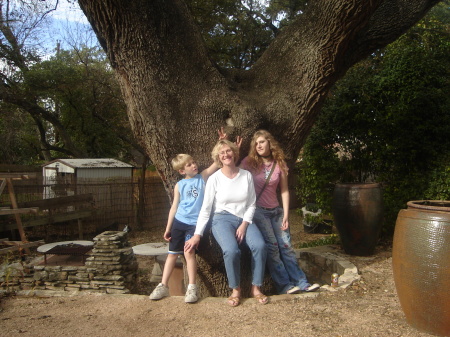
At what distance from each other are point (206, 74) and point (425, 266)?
3.08m

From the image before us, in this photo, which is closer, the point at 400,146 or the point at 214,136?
the point at 214,136

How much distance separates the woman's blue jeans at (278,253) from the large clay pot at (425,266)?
4.42 feet

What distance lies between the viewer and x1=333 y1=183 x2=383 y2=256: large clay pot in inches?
228

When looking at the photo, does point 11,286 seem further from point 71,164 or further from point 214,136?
point 71,164

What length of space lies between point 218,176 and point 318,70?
1.77 meters

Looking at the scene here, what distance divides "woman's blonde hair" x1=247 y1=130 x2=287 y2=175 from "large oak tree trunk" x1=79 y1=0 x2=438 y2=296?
0.70ft

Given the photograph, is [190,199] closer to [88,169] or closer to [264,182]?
[264,182]

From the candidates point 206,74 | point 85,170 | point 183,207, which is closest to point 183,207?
point 183,207

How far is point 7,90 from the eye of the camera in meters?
14.6

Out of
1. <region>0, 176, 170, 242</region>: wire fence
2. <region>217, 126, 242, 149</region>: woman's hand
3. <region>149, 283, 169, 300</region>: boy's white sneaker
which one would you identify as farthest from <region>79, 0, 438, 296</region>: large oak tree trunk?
<region>0, 176, 170, 242</region>: wire fence

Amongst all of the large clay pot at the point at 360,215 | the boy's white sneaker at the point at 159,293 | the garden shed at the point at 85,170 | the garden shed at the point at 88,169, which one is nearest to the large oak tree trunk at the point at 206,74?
the boy's white sneaker at the point at 159,293

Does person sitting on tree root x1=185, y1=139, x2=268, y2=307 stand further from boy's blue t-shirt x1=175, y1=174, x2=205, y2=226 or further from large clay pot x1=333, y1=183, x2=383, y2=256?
large clay pot x1=333, y1=183, x2=383, y2=256

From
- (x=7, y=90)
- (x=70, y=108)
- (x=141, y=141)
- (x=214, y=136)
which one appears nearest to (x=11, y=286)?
(x=141, y=141)

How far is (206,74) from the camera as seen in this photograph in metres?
4.61
